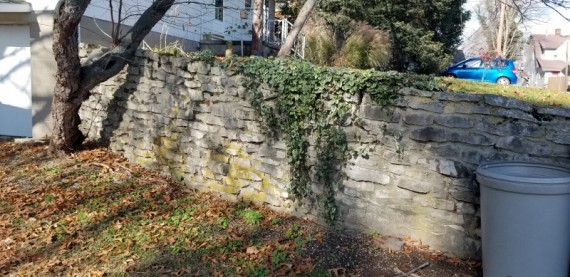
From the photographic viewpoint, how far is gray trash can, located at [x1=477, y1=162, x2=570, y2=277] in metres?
3.84

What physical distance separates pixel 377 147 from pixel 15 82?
7.13 meters

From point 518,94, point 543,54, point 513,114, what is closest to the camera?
point 513,114

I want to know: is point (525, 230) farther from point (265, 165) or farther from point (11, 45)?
point (11, 45)

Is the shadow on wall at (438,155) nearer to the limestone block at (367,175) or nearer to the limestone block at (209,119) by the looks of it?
the limestone block at (367,175)

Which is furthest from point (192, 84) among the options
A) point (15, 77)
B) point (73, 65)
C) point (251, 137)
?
point (15, 77)

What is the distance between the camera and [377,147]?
16.6ft

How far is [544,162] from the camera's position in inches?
170

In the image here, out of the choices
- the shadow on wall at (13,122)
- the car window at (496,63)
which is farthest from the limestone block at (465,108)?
the car window at (496,63)

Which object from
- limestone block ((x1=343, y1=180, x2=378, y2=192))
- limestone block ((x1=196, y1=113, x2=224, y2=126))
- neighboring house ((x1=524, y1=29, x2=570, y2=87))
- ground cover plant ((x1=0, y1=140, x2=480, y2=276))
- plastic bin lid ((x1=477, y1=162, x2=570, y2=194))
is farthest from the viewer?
neighboring house ((x1=524, y1=29, x2=570, y2=87))

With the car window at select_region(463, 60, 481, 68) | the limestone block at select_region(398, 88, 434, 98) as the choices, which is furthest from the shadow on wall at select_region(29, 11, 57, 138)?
the car window at select_region(463, 60, 481, 68)

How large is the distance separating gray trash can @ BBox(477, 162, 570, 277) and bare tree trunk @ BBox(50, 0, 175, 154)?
16.5 ft

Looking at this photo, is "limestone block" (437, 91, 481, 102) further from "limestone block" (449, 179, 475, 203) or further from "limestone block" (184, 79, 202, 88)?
"limestone block" (184, 79, 202, 88)

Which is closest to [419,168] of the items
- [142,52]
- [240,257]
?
[240,257]

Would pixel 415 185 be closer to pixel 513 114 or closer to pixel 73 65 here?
pixel 513 114
